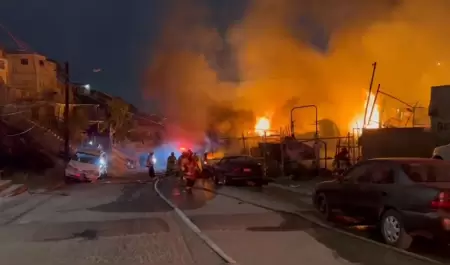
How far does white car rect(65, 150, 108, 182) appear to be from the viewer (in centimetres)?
2770

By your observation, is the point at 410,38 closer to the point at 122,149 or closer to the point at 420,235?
the point at 420,235

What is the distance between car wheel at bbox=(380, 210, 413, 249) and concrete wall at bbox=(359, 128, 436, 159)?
38.0 ft

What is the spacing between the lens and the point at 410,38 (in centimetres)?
3347

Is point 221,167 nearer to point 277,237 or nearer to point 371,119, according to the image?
point 371,119

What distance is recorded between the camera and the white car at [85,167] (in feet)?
90.9

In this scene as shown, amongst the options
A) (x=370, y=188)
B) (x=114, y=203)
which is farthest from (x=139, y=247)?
(x=114, y=203)

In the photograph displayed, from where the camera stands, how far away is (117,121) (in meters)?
56.8

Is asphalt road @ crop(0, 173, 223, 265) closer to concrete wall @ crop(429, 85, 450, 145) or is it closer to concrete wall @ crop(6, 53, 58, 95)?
concrete wall @ crop(429, 85, 450, 145)

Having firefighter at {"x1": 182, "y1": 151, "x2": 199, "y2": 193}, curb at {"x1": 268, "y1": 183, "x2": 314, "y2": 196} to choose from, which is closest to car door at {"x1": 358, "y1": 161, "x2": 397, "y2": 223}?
curb at {"x1": 268, "y1": 183, "x2": 314, "y2": 196}

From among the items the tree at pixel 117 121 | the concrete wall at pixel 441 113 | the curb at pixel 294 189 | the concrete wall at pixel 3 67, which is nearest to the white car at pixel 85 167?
the curb at pixel 294 189

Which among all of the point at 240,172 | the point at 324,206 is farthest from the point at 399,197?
the point at 240,172

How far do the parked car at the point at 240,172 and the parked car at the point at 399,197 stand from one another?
36.3ft

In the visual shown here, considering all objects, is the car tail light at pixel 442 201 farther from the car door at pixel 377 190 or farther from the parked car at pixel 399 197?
the car door at pixel 377 190

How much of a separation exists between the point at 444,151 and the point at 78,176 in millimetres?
17619
